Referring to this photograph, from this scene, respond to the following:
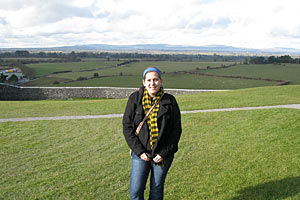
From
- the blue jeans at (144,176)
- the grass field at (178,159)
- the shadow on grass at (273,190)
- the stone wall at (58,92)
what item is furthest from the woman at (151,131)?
the stone wall at (58,92)

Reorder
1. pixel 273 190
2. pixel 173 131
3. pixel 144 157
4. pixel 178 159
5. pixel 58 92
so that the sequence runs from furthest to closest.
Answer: pixel 58 92
pixel 178 159
pixel 273 190
pixel 173 131
pixel 144 157

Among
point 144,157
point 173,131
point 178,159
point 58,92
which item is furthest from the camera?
point 58,92

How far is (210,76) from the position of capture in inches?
2012

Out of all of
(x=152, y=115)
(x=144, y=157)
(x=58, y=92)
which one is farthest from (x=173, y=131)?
(x=58, y=92)

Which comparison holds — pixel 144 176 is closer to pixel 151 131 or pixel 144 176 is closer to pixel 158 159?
pixel 158 159

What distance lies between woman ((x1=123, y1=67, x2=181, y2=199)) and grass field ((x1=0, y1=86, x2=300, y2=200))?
1636 mm

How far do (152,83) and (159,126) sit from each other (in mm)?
537

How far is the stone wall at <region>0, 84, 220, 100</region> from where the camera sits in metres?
27.1

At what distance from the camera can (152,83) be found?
11.0 ft

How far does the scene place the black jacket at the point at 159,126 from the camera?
3342 mm

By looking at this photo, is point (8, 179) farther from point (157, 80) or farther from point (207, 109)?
point (207, 109)

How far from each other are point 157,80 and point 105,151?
14.9 ft

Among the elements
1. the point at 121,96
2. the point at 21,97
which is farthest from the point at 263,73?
the point at 21,97

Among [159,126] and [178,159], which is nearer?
[159,126]
